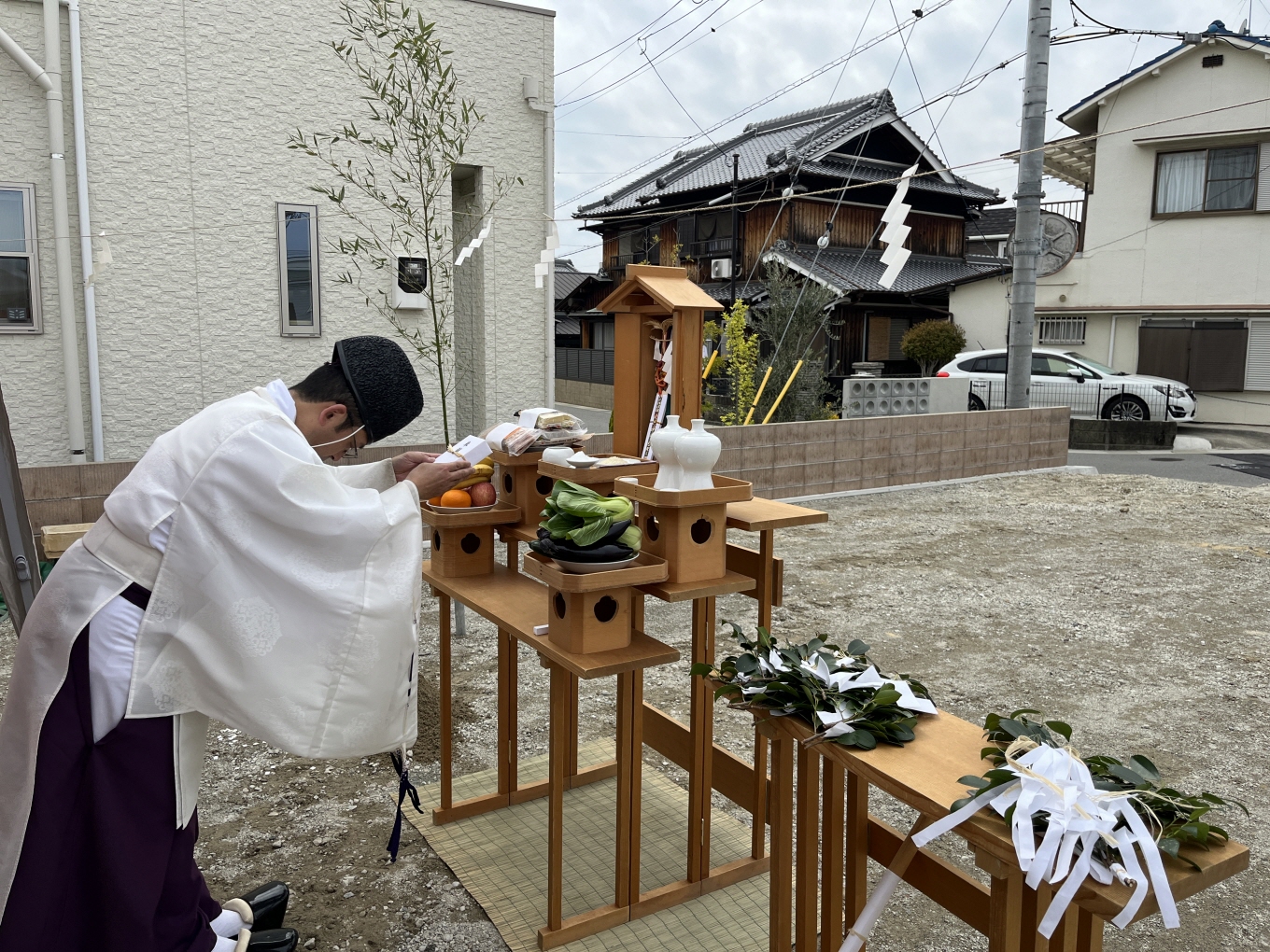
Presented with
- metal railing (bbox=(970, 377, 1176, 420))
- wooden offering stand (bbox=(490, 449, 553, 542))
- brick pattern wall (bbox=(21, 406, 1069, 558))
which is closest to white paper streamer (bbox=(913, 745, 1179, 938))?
wooden offering stand (bbox=(490, 449, 553, 542))

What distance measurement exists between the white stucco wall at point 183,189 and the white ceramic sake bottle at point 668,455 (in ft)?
22.4

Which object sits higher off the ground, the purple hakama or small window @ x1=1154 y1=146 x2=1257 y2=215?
small window @ x1=1154 y1=146 x2=1257 y2=215

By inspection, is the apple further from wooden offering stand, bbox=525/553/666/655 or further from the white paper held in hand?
wooden offering stand, bbox=525/553/666/655

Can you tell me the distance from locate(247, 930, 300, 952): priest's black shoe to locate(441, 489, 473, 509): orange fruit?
5.09 ft

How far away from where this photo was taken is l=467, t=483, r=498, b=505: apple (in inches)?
143

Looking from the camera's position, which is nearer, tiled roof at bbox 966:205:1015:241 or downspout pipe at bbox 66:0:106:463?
downspout pipe at bbox 66:0:106:463

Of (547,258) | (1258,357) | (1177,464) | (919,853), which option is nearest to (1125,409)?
(1177,464)

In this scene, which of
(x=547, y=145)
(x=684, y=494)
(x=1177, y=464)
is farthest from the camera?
(x=1177, y=464)

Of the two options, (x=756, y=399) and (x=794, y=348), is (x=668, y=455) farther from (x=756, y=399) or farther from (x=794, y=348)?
(x=794, y=348)

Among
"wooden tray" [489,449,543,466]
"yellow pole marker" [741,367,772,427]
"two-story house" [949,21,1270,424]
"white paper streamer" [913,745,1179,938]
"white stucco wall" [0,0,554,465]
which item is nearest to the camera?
"white paper streamer" [913,745,1179,938]

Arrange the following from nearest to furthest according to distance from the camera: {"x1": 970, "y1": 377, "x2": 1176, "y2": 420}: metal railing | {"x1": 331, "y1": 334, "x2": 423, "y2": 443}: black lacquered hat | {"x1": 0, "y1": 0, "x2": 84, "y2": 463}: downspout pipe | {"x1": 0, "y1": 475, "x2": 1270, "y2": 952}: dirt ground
A: {"x1": 331, "y1": 334, "x2": 423, "y2": 443}: black lacquered hat → {"x1": 0, "y1": 475, "x2": 1270, "y2": 952}: dirt ground → {"x1": 0, "y1": 0, "x2": 84, "y2": 463}: downspout pipe → {"x1": 970, "y1": 377, "x2": 1176, "y2": 420}: metal railing

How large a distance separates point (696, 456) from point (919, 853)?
4.22 feet

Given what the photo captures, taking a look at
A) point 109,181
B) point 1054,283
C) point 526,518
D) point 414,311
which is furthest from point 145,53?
point 1054,283

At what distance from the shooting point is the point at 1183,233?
18906 millimetres
